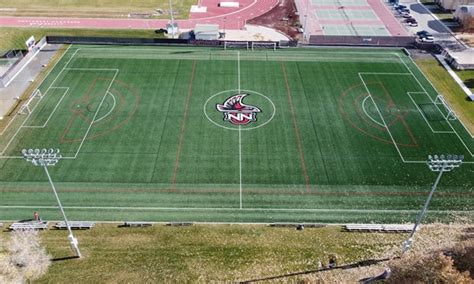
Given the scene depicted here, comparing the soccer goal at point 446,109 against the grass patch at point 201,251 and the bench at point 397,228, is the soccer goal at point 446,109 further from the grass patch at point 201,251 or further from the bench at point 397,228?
the grass patch at point 201,251

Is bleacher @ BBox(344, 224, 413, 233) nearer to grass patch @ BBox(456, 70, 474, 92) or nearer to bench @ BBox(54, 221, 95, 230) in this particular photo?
bench @ BBox(54, 221, 95, 230)

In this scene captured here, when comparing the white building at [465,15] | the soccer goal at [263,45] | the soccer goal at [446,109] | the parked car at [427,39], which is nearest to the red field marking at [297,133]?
the soccer goal at [263,45]

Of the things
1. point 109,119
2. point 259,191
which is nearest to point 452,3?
point 259,191

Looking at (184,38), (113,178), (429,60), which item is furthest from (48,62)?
(429,60)

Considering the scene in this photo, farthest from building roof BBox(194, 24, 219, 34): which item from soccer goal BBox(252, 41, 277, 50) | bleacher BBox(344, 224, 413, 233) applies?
bleacher BBox(344, 224, 413, 233)

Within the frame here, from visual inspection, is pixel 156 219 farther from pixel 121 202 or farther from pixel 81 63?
pixel 81 63
